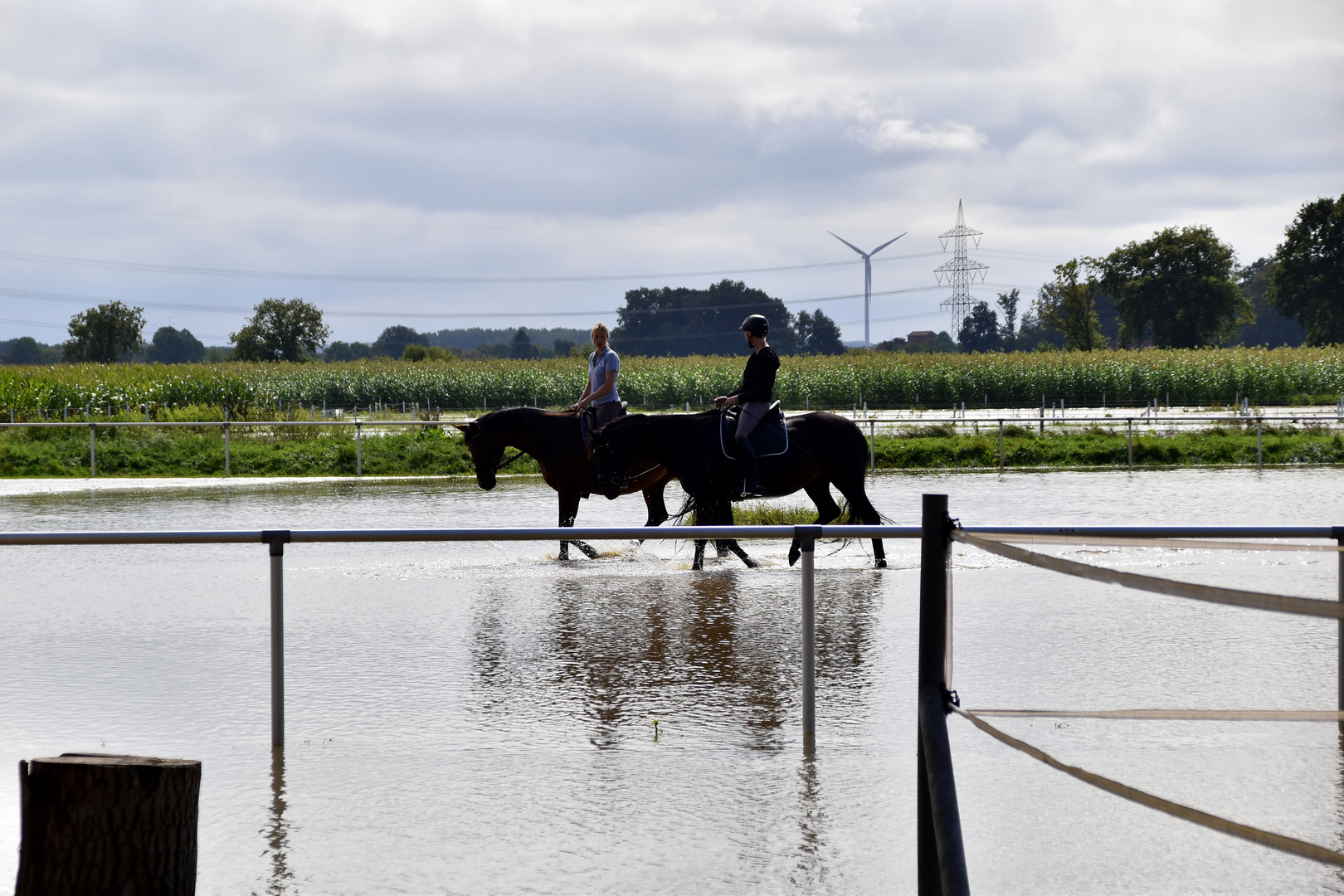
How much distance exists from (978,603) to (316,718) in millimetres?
5411

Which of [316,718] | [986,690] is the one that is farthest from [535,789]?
[986,690]

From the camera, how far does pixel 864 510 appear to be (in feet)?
41.1

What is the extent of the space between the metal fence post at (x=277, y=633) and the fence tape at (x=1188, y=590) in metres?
3.17

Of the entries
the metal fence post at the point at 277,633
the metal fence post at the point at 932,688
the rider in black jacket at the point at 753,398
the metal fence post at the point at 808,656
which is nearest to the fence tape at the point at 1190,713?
the metal fence post at the point at 932,688

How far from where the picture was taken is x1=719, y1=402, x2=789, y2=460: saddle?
12.1 meters

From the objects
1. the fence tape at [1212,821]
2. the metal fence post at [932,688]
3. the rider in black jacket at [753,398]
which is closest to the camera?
the fence tape at [1212,821]

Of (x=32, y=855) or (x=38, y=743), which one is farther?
(x=38, y=743)

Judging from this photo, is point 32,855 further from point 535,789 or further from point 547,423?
point 547,423

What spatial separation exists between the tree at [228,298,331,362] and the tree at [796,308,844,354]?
244 feet

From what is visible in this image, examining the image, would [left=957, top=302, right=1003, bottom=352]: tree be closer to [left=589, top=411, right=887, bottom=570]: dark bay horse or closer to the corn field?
the corn field

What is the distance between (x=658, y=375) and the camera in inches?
2239

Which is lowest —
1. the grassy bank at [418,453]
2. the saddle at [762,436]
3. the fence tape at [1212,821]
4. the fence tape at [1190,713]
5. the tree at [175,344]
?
the fence tape at [1212,821]

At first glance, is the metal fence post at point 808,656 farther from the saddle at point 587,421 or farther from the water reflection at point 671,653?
the saddle at point 587,421

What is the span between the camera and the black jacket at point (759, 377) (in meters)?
11.7
